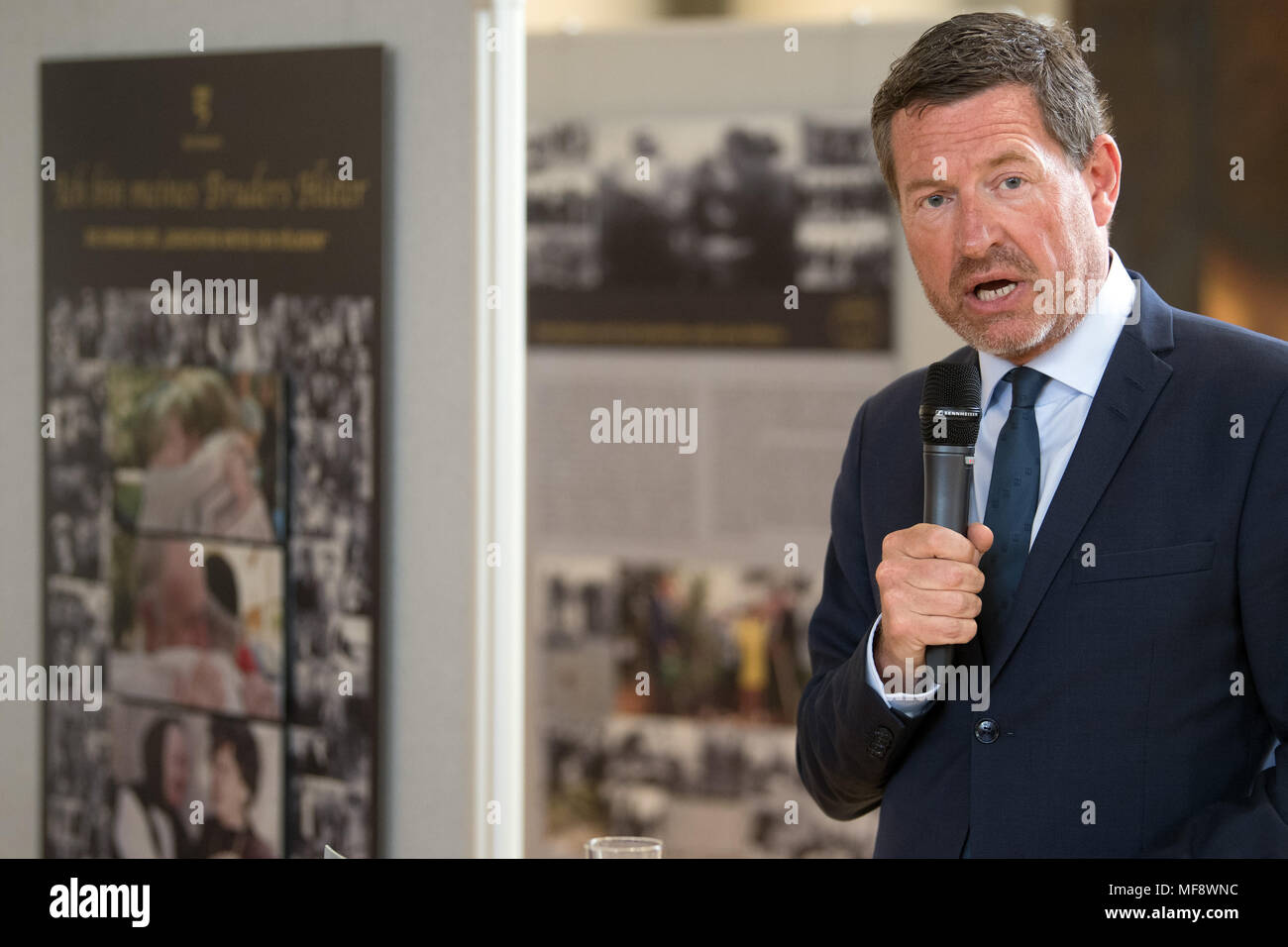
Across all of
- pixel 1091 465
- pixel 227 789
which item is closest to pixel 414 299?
pixel 227 789

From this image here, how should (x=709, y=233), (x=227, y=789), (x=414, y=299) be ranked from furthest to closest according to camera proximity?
(x=709, y=233) → (x=227, y=789) → (x=414, y=299)

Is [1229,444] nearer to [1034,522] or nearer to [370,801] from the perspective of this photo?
[1034,522]

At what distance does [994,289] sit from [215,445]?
1.74m

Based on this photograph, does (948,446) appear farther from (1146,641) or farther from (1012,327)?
(1146,641)

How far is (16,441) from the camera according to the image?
2635 mm

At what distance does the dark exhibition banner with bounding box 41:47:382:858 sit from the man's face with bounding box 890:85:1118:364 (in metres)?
1.39

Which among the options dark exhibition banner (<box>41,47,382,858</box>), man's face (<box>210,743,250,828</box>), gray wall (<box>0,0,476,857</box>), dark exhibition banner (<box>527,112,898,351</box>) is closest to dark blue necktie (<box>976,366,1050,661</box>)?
gray wall (<box>0,0,476,857</box>)

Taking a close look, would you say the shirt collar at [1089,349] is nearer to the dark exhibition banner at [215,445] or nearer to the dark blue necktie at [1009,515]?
the dark blue necktie at [1009,515]

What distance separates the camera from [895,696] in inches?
49.9

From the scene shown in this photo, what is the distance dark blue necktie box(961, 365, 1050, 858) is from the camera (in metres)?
1.27

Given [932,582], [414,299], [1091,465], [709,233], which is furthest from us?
[709,233]
